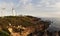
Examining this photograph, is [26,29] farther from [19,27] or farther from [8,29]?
[8,29]

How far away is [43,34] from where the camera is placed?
60.3m

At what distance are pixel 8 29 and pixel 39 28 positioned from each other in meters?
15.2

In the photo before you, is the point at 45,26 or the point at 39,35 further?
the point at 45,26

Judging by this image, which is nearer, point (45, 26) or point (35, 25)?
point (35, 25)

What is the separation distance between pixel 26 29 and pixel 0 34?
503 inches

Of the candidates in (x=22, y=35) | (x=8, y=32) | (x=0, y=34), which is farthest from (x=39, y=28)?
(x=0, y=34)

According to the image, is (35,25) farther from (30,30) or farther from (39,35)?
(39,35)

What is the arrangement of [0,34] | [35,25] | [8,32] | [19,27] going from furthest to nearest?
1. [35,25]
2. [19,27]
3. [8,32]
4. [0,34]

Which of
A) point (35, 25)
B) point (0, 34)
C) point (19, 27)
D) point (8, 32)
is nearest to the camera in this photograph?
point (0, 34)

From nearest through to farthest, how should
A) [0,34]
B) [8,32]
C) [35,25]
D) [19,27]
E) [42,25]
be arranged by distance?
[0,34] < [8,32] < [19,27] < [35,25] < [42,25]

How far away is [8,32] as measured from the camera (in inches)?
2253

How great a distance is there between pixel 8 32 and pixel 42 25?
824 inches

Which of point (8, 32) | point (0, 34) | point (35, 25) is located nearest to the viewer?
point (0, 34)

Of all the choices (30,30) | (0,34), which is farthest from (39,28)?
(0,34)
